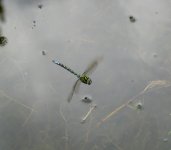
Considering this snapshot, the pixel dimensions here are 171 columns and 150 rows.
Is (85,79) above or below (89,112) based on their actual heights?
above

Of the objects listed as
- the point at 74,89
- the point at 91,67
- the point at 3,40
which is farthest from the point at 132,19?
the point at 3,40

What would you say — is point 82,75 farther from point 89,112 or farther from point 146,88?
point 146,88

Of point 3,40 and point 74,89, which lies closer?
point 74,89

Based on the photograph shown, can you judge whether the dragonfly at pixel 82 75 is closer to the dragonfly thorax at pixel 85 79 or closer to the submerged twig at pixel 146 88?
the dragonfly thorax at pixel 85 79

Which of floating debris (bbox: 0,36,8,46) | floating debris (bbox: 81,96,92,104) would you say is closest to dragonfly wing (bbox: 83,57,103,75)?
floating debris (bbox: 81,96,92,104)

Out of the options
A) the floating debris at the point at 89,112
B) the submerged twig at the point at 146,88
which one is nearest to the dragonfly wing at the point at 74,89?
the floating debris at the point at 89,112

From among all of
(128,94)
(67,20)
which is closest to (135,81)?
(128,94)

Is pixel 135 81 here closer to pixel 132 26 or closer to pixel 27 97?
pixel 132 26

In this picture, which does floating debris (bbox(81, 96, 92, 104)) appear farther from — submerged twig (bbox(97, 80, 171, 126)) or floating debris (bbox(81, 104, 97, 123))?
submerged twig (bbox(97, 80, 171, 126))

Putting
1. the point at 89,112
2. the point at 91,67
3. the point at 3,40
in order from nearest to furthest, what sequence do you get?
the point at 89,112 → the point at 91,67 → the point at 3,40

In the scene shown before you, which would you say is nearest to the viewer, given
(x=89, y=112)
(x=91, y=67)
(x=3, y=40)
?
(x=89, y=112)
